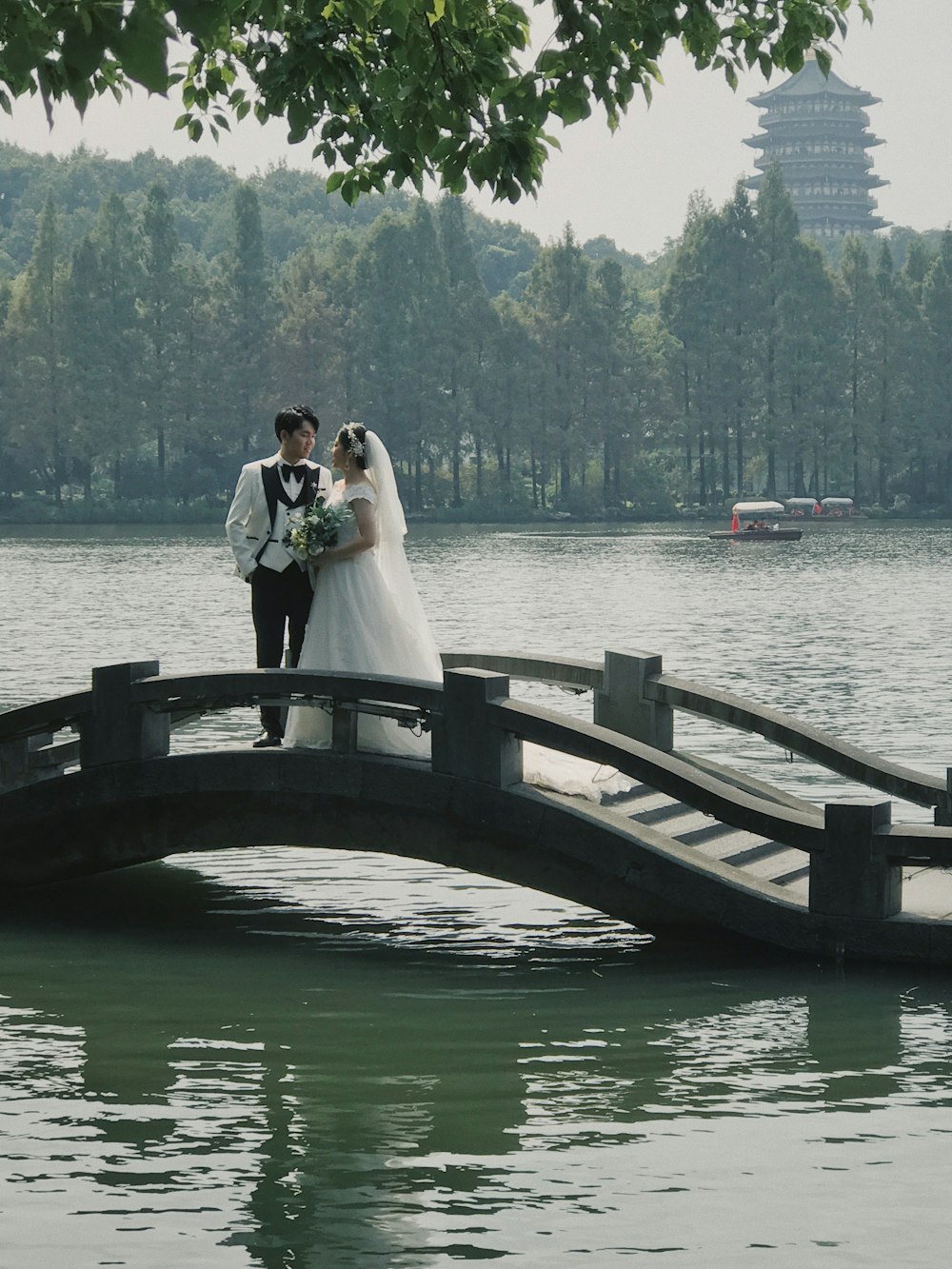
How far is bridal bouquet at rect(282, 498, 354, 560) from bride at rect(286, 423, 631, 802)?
0.16 ft

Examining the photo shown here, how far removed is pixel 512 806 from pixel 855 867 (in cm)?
186

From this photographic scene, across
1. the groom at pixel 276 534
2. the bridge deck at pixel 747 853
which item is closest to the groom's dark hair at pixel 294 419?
the groom at pixel 276 534

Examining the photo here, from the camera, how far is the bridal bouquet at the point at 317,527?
10.9m

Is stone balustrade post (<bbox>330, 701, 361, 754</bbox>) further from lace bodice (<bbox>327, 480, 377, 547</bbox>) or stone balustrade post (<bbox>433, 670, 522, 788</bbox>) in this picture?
lace bodice (<bbox>327, 480, 377, 547</bbox>)

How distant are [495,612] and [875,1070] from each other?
30.7 m

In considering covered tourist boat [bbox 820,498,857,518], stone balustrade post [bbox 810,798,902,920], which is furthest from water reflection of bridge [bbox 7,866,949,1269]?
covered tourist boat [bbox 820,498,857,518]

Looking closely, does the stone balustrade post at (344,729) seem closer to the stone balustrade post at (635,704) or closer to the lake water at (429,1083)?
the lake water at (429,1083)

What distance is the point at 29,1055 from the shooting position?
8641 millimetres

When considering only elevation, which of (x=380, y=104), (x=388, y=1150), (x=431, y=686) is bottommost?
(x=388, y=1150)

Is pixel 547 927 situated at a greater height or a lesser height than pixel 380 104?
lesser

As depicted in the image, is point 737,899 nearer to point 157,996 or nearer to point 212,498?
point 157,996

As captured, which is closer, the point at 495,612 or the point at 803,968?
the point at 803,968

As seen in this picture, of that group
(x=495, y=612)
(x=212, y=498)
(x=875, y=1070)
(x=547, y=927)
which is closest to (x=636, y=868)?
(x=547, y=927)

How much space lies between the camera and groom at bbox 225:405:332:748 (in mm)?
11297
